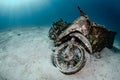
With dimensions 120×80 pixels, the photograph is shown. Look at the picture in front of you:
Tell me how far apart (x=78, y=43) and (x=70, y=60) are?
0.86 meters

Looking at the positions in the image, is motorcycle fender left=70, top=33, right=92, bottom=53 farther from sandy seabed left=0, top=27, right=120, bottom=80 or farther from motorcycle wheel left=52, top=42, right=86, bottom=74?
sandy seabed left=0, top=27, right=120, bottom=80

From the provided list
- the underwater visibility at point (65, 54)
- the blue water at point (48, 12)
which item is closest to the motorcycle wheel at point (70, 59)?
the underwater visibility at point (65, 54)

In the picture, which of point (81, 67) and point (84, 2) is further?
point (84, 2)

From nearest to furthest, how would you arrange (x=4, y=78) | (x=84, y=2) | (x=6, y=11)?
(x=4, y=78), (x=6, y=11), (x=84, y=2)

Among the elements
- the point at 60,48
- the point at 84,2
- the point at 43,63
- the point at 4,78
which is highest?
the point at 84,2

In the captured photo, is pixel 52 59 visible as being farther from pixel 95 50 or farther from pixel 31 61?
pixel 95 50

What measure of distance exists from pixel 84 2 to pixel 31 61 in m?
Result: 14.5

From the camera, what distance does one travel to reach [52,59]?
6.83 metres

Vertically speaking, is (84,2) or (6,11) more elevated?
(84,2)

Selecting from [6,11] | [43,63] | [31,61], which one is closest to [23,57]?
[31,61]

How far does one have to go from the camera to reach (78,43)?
678 cm

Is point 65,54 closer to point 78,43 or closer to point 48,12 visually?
point 78,43

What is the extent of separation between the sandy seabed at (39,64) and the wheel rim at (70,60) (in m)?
0.19

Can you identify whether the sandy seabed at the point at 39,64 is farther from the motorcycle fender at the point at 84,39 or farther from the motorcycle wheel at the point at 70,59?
the motorcycle fender at the point at 84,39
